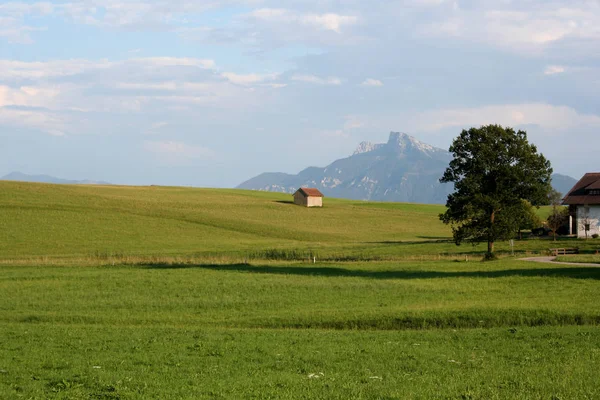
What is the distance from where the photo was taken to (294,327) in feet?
78.7

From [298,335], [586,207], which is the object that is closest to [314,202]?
[586,207]

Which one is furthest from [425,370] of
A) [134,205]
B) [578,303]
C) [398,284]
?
[134,205]

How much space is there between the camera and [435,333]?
20.4 m

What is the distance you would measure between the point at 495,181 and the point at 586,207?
34.6m

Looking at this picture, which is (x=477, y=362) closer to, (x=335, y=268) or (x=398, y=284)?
(x=398, y=284)

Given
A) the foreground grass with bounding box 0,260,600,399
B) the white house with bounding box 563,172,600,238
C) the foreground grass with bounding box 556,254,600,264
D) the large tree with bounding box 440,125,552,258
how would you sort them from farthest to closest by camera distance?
1. the white house with bounding box 563,172,600,238
2. the large tree with bounding box 440,125,552,258
3. the foreground grass with bounding box 556,254,600,264
4. the foreground grass with bounding box 0,260,600,399

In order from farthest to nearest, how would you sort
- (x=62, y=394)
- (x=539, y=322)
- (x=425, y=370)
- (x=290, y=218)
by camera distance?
1. (x=290, y=218)
2. (x=539, y=322)
3. (x=425, y=370)
4. (x=62, y=394)

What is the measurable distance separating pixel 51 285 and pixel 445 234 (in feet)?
257

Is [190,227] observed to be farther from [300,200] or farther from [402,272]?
[300,200]

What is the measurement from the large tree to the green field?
12.2 feet

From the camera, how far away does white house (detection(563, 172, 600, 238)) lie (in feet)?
271

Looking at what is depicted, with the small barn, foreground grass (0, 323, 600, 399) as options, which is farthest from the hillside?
foreground grass (0, 323, 600, 399)

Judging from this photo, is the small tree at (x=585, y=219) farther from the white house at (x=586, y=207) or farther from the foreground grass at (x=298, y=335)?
the foreground grass at (x=298, y=335)

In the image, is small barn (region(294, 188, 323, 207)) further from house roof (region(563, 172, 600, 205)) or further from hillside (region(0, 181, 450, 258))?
house roof (region(563, 172, 600, 205))
